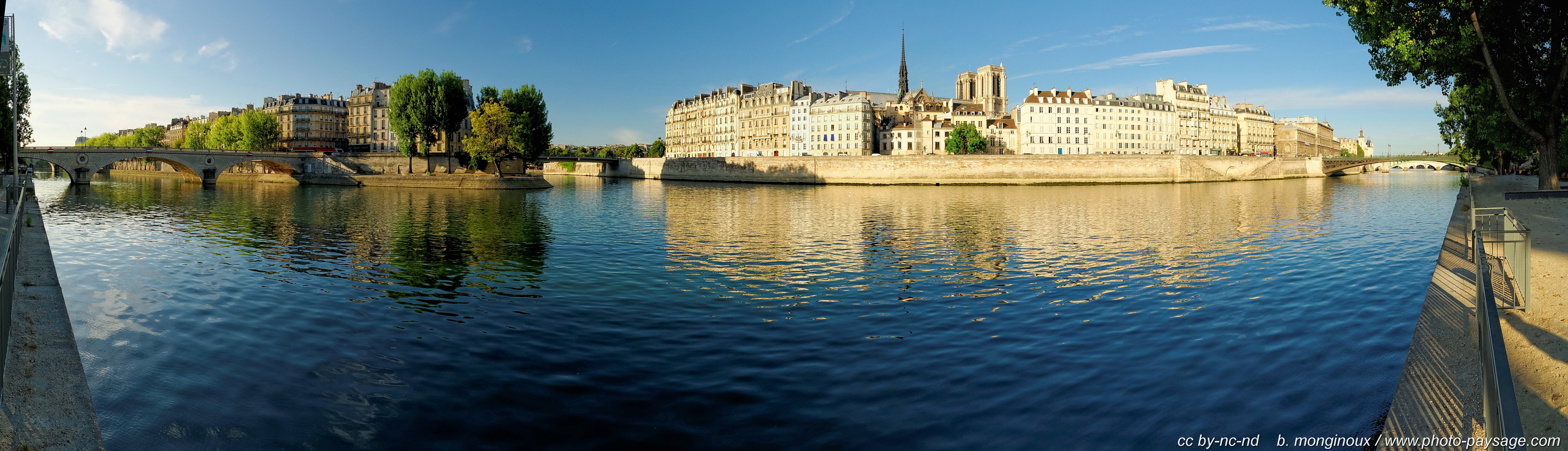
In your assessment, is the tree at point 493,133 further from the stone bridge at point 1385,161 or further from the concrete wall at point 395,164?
the stone bridge at point 1385,161

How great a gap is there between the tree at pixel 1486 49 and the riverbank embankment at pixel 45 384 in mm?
29503

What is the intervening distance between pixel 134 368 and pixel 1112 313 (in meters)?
14.6

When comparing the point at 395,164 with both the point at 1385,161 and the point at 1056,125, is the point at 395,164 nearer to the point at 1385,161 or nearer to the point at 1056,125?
the point at 1056,125

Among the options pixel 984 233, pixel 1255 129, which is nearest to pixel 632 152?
pixel 1255 129

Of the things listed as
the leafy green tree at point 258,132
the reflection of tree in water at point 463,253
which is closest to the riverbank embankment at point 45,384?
the reflection of tree in water at point 463,253

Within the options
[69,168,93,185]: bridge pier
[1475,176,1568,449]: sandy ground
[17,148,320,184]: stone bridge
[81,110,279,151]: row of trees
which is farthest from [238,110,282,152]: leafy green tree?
[1475,176,1568,449]: sandy ground

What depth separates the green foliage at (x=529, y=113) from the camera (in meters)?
78.6

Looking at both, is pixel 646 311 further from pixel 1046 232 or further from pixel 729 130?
pixel 729 130

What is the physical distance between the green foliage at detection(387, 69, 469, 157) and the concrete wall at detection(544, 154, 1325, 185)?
121 ft

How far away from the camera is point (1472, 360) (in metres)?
8.59

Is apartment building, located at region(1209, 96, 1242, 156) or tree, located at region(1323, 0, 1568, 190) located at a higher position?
apartment building, located at region(1209, 96, 1242, 156)

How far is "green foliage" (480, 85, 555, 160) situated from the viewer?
3095 inches

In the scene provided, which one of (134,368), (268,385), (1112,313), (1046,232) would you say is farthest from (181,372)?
(1046,232)

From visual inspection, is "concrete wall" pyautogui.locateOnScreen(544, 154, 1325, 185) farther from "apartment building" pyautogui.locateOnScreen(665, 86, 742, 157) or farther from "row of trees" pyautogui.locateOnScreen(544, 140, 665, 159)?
"row of trees" pyautogui.locateOnScreen(544, 140, 665, 159)
